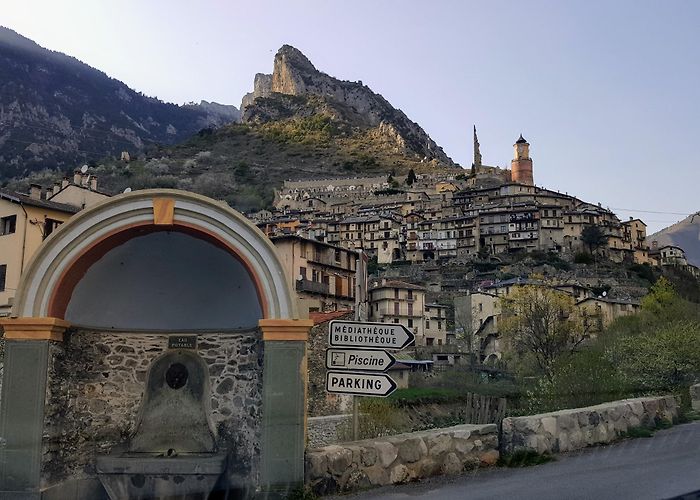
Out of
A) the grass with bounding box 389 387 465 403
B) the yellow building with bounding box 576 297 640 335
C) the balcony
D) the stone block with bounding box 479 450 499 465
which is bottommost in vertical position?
the grass with bounding box 389 387 465 403

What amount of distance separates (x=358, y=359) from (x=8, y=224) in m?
29.0

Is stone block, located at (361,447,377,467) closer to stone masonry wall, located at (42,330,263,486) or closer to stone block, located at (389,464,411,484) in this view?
stone block, located at (389,464,411,484)

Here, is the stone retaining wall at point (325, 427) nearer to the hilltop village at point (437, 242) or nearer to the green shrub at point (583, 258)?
the hilltop village at point (437, 242)

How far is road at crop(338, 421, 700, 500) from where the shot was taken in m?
7.23

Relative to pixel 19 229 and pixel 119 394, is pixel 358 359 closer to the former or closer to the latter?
pixel 119 394

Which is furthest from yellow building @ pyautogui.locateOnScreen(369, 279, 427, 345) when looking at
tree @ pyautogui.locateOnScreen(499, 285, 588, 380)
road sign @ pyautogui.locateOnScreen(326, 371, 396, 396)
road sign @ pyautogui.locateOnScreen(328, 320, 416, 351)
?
road sign @ pyautogui.locateOnScreen(326, 371, 396, 396)

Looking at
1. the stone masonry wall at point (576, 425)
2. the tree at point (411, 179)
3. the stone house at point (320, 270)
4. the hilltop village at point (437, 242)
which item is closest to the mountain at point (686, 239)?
the hilltop village at point (437, 242)

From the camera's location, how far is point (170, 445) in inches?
405

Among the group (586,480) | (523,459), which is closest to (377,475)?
(523,459)

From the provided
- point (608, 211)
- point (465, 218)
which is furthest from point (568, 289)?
point (608, 211)

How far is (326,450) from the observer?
8.38 meters

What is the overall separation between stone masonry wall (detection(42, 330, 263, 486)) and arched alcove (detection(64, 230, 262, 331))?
27 cm

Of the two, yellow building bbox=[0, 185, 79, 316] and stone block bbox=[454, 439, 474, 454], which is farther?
yellow building bbox=[0, 185, 79, 316]

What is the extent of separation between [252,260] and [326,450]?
2.92 meters
